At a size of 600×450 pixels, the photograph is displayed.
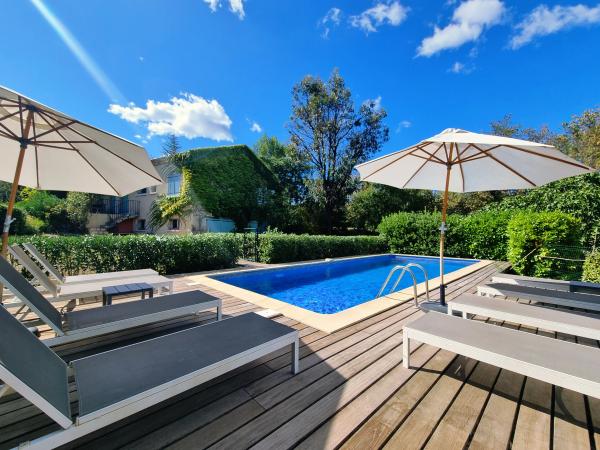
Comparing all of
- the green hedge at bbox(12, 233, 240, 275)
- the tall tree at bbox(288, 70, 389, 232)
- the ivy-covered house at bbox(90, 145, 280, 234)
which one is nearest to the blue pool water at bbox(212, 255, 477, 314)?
the green hedge at bbox(12, 233, 240, 275)

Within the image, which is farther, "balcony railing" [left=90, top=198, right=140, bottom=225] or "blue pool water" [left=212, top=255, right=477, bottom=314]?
"balcony railing" [left=90, top=198, right=140, bottom=225]

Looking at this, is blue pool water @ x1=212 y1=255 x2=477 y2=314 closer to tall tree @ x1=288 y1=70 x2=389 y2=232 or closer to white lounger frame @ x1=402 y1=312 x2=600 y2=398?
white lounger frame @ x1=402 y1=312 x2=600 y2=398

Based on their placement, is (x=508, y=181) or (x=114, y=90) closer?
(x=508, y=181)

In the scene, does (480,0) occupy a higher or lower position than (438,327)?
higher

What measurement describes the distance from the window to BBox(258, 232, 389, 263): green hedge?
967 cm

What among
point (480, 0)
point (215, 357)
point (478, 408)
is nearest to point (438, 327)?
point (478, 408)

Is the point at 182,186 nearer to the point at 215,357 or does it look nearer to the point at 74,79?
the point at 74,79

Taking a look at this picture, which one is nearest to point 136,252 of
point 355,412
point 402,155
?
point 402,155

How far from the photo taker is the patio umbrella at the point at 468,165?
3.13 meters

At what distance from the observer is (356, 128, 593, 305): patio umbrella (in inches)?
123

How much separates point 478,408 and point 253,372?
1.77m

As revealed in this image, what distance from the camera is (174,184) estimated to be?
1755 centimetres

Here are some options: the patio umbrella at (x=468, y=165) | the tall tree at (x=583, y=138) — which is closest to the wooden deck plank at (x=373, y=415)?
the patio umbrella at (x=468, y=165)

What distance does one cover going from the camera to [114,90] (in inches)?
680
